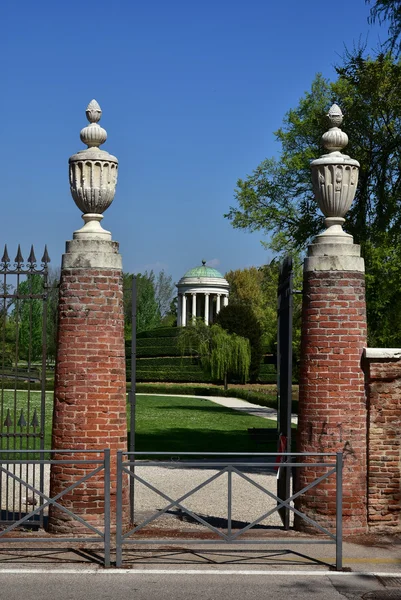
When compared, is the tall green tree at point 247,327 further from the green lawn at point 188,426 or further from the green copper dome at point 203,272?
the green copper dome at point 203,272

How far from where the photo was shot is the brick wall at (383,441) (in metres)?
10.4

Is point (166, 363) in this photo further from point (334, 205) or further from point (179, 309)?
point (334, 205)

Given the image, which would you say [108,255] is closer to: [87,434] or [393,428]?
[87,434]

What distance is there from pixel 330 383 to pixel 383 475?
1160 mm

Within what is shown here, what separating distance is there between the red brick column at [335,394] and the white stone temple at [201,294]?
85892mm

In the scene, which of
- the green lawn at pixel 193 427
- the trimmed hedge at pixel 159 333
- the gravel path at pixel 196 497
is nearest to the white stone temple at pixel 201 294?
the trimmed hedge at pixel 159 333

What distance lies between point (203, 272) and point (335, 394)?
298 ft

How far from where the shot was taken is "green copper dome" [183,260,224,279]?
100438mm

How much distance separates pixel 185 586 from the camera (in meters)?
8.01

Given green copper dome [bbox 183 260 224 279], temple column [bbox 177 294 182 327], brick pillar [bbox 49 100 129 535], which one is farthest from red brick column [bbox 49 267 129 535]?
green copper dome [bbox 183 260 224 279]

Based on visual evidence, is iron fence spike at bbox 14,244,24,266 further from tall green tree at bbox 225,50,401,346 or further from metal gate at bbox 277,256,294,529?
tall green tree at bbox 225,50,401,346

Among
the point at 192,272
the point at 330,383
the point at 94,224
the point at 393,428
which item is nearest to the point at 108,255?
the point at 94,224

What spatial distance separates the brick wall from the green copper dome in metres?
89.7

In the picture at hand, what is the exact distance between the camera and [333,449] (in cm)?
1027
